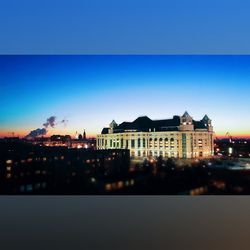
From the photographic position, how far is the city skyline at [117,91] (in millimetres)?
2822

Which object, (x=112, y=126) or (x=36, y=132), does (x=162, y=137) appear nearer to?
(x=112, y=126)

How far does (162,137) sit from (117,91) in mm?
591

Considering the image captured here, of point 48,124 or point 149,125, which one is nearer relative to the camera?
point 48,124

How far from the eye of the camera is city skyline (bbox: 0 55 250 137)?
2.82m

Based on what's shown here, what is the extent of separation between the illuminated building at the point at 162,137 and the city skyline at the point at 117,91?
0.07 meters

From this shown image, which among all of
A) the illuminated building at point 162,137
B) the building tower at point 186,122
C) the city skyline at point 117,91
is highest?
the city skyline at point 117,91

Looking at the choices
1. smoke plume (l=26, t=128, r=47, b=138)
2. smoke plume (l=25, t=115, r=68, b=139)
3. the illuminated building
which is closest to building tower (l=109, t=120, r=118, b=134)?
the illuminated building

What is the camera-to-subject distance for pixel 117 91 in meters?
2.95

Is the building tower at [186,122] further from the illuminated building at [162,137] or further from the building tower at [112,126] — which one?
the building tower at [112,126]

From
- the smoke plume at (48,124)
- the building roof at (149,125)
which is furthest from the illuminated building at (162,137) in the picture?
the smoke plume at (48,124)

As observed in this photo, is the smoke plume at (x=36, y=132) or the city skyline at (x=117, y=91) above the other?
the city skyline at (x=117, y=91)

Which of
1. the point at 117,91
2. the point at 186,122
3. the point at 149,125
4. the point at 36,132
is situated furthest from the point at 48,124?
the point at 186,122
